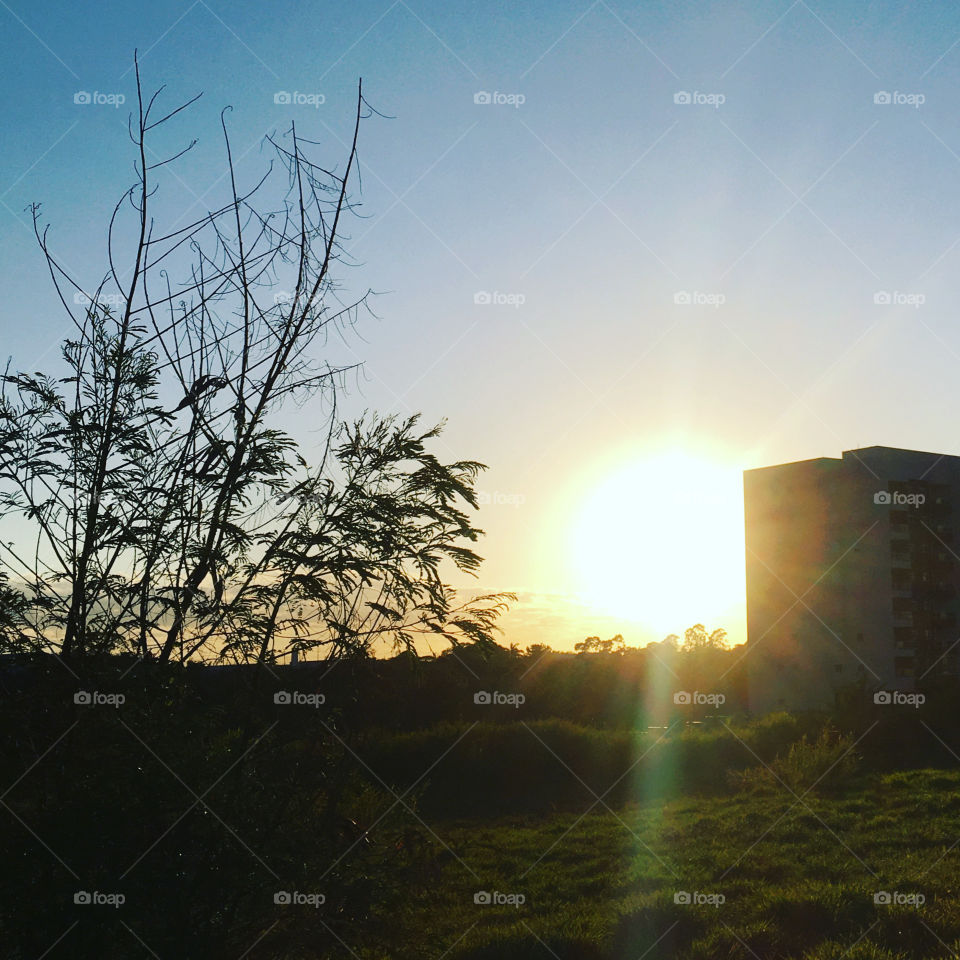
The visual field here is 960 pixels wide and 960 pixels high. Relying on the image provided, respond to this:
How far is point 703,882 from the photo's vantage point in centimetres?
941

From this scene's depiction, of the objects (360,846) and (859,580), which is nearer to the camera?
(360,846)

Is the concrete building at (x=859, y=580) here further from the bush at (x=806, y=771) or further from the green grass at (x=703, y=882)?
the green grass at (x=703, y=882)

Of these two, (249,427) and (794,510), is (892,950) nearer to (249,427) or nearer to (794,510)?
(249,427)

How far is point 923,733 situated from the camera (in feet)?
79.3

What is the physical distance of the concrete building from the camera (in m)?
45.4

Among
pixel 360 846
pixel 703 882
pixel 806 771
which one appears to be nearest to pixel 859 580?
pixel 806 771

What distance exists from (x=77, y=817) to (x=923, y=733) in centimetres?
2549

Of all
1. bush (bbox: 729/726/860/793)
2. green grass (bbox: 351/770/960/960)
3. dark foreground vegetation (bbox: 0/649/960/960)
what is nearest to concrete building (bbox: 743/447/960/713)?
bush (bbox: 729/726/860/793)

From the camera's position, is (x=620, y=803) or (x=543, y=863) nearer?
(x=543, y=863)

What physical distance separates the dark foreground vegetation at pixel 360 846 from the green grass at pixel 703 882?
34mm

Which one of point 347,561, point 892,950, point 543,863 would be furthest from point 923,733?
point 347,561

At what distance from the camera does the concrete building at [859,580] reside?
149 feet

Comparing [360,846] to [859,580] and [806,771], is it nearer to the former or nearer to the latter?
[806,771]

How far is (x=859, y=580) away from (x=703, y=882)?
136 ft
